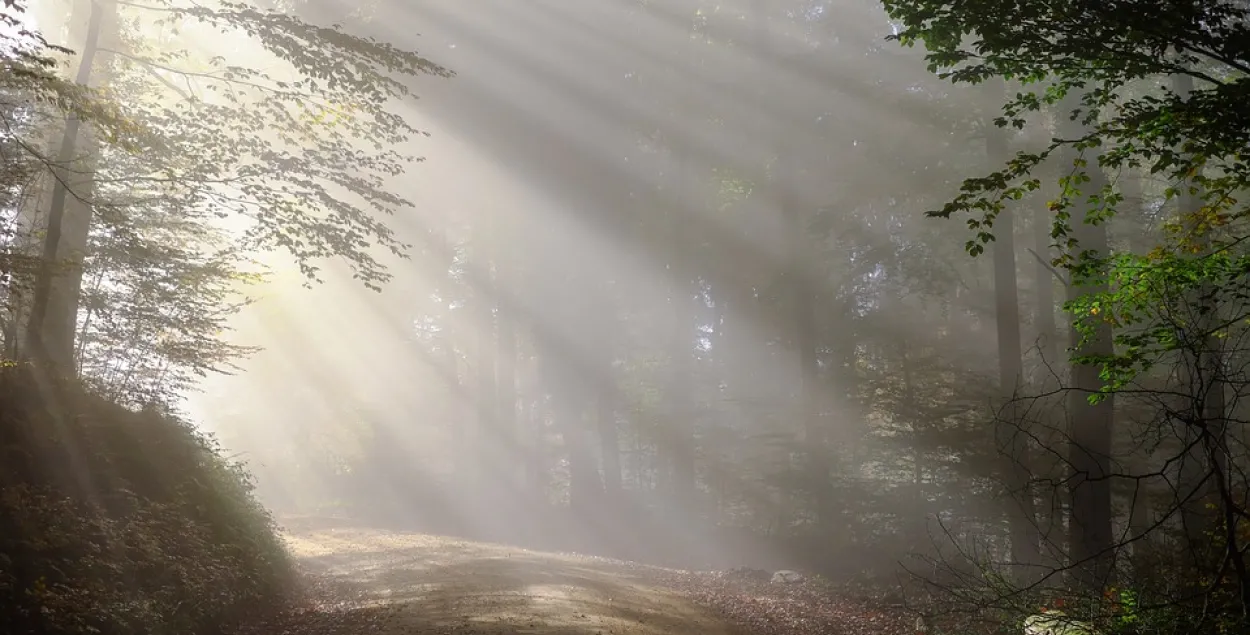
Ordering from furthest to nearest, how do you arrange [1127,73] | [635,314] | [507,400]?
[507,400]
[635,314]
[1127,73]

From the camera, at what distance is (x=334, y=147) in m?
12.5

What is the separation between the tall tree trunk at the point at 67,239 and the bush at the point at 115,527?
1026 millimetres

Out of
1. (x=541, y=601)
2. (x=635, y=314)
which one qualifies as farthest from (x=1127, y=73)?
(x=635, y=314)

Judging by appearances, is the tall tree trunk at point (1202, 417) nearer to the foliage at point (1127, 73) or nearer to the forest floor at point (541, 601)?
the foliage at point (1127, 73)

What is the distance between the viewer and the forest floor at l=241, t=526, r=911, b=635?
31.3ft

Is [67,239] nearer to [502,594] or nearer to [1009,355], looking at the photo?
[502,594]

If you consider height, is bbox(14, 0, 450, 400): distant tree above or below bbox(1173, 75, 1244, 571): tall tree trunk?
above

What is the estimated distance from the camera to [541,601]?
1096cm

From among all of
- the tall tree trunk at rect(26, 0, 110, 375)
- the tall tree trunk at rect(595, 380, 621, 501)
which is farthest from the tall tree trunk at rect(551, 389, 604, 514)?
the tall tree trunk at rect(26, 0, 110, 375)

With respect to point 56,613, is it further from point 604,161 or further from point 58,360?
point 604,161

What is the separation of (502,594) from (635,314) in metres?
20.5

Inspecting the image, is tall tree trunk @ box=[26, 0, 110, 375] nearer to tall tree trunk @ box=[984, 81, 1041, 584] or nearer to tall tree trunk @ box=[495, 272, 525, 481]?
tall tree trunk @ box=[984, 81, 1041, 584]

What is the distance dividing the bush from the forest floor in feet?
3.48

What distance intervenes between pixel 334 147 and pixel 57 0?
708cm
